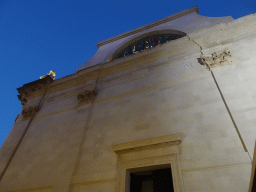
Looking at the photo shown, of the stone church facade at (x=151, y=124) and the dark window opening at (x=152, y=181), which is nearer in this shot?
the stone church facade at (x=151, y=124)

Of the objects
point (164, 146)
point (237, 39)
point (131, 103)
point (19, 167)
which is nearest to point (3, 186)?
point (19, 167)

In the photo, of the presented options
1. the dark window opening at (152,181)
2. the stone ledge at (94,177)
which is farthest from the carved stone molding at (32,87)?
the dark window opening at (152,181)

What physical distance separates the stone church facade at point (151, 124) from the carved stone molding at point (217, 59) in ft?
0.12

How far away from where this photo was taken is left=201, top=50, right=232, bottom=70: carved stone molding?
6.89 meters

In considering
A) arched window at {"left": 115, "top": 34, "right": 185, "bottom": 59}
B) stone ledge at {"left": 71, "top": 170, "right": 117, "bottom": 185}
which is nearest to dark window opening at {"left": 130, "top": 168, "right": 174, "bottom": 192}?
stone ledge at {"left": 71, "top": 170, "right": 117, "bottom": 185}

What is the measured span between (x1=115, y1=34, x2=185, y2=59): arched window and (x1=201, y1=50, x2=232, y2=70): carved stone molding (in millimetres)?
5026

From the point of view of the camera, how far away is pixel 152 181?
5656 mm

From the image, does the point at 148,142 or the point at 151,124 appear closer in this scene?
the point at 148,142

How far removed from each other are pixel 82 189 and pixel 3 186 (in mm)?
3804

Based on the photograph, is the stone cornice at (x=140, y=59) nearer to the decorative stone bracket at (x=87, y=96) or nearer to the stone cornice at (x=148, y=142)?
the decorative stone bracket at (x=87, y=96)

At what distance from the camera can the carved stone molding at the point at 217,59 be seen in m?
6.89

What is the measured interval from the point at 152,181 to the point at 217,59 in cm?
514

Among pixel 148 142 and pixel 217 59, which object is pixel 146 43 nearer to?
pixel 217 59

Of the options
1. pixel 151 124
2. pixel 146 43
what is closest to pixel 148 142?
pixel 151 124
